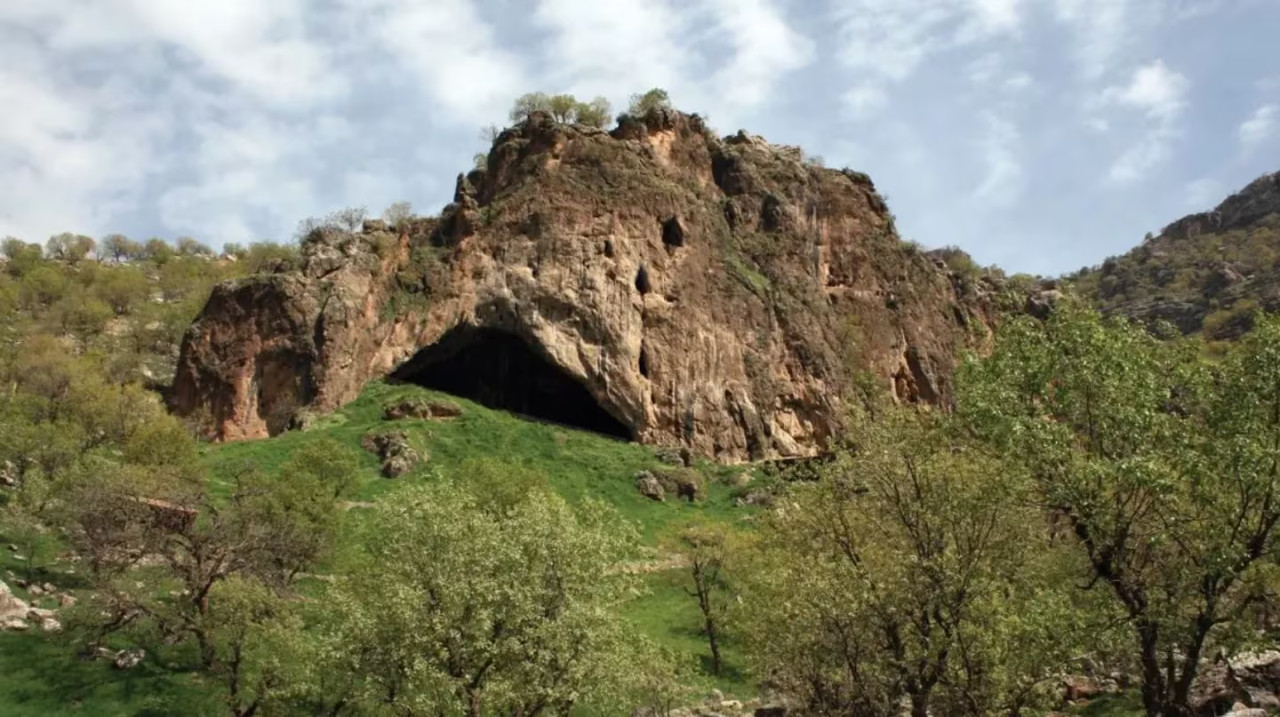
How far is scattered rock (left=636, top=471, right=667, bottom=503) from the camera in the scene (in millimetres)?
54347

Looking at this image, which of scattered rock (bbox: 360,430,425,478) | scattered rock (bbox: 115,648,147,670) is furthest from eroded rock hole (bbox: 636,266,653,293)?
scattered rock (bbox: 115,648,147,670)

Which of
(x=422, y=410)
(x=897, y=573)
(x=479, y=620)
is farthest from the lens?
(x=422, y=410)

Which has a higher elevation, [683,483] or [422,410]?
[422,410]

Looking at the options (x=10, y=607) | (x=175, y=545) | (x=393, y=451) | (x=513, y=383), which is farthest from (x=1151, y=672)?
(x=513, y=383)

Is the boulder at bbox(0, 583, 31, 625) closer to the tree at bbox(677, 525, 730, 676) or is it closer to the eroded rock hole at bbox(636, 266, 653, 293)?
the tree at bbox(677, 525, 730, 676)

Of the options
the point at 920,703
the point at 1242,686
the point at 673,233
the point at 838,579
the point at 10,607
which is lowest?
the point at 1242,686

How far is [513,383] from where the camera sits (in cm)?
6744

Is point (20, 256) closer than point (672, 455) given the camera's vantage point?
No

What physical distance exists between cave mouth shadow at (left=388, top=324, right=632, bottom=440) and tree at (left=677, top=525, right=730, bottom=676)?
1024 inches

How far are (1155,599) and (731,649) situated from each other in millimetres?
21539

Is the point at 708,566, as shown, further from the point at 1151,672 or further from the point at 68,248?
the point at 68,248

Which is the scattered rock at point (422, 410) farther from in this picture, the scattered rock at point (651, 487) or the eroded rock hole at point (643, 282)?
the eroded rock hole at point (643, 282)

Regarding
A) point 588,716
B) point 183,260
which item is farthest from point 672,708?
point 183,260

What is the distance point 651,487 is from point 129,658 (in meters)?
31.8
